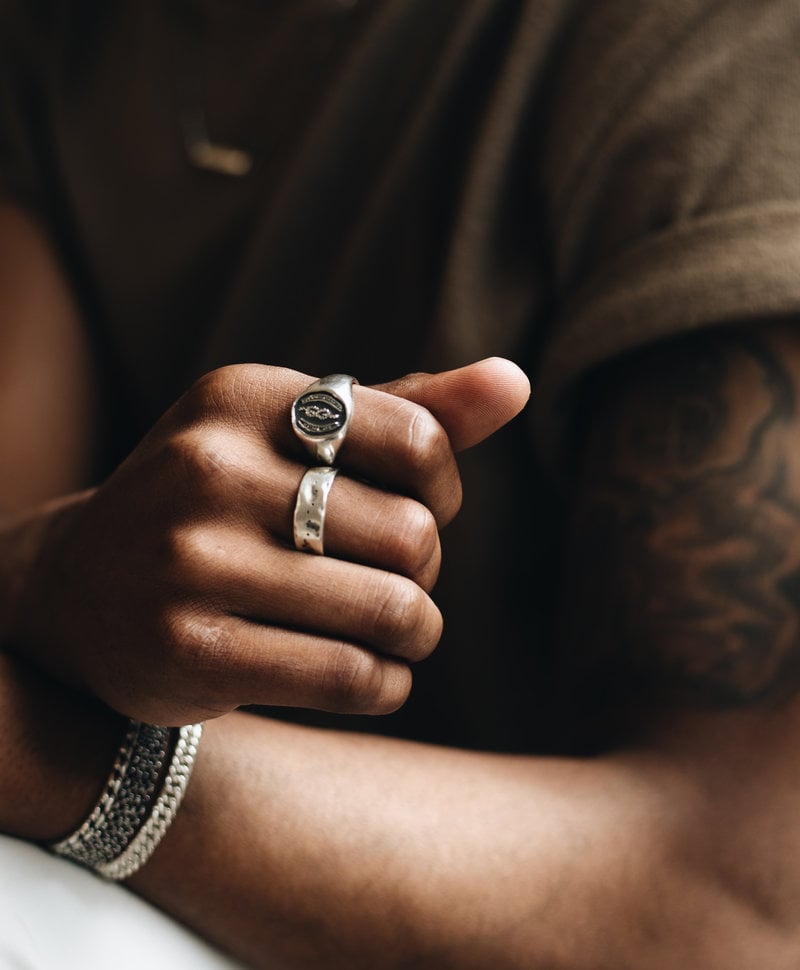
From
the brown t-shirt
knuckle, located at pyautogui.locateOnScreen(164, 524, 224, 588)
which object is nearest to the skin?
knuckle, located at pyautogui.locateOnScreen(164, 524, 224, 588)

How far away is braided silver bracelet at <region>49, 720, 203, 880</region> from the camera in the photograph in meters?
0.65

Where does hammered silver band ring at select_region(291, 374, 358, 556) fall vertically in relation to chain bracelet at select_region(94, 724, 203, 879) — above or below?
above

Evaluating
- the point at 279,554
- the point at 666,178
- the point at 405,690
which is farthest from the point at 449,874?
the point at 666,178

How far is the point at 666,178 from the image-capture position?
30.5 inches

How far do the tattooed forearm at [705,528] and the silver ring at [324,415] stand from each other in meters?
0.27

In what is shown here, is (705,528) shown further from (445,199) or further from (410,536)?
(445,199)

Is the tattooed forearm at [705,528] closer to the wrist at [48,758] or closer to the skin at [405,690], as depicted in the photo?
the skin at [405,690]

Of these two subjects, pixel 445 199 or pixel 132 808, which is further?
pixel 445 199

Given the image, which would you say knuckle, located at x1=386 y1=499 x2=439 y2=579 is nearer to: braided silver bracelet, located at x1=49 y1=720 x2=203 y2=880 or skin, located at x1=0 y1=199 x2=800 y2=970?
skin, located at x1=0 y1=199 x2=800 y2=970

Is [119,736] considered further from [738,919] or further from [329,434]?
[738,919]

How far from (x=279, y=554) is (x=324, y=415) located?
0.29ft

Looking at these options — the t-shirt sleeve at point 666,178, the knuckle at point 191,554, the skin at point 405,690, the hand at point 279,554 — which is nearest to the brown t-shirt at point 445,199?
the t-shirt sleeve at point 666,178

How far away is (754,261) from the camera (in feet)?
2.30

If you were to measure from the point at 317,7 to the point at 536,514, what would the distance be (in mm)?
637
